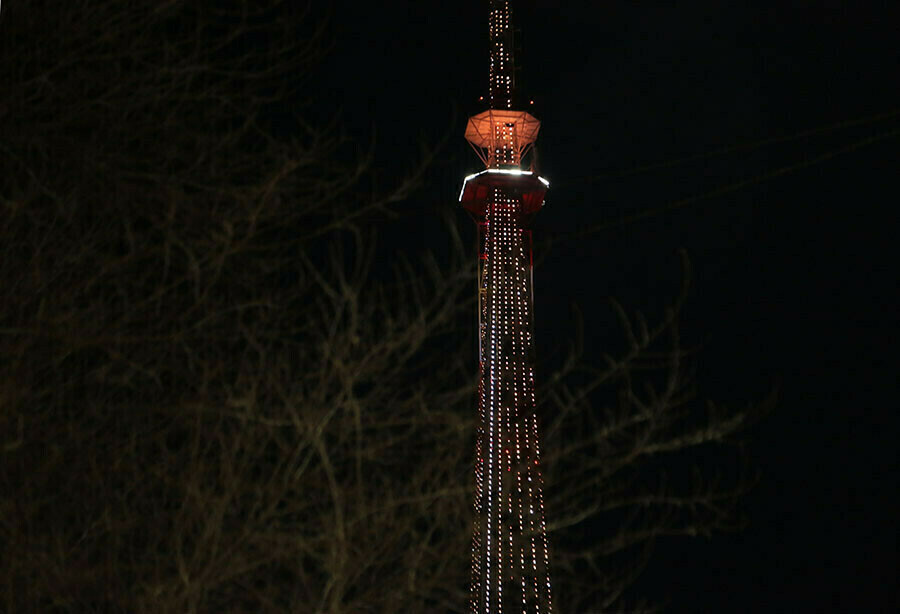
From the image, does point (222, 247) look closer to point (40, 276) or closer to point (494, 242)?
point (40, 276)

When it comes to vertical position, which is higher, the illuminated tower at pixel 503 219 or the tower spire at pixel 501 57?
the tower spire at pixel 501 57

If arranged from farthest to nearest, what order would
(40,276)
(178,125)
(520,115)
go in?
(520,115)
(178,125)
(40,276)

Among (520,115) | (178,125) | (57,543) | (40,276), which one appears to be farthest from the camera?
(520,115)

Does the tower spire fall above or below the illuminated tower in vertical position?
above

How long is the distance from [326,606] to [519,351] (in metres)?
19.3

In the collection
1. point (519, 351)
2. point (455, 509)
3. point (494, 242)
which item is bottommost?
point (455, 509)

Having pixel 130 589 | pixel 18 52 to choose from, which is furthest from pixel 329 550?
pixel 18 52

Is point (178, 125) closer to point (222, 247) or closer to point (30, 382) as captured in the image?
point (222, 247)

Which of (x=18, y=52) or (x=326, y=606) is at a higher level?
(x=18, y=52)

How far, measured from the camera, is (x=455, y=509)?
4914 millimetres

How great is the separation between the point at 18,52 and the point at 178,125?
32.6 inches

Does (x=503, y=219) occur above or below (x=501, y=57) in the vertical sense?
below

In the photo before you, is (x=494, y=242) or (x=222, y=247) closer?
(x=222, y=247)

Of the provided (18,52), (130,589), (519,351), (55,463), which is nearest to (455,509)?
(130,589)
